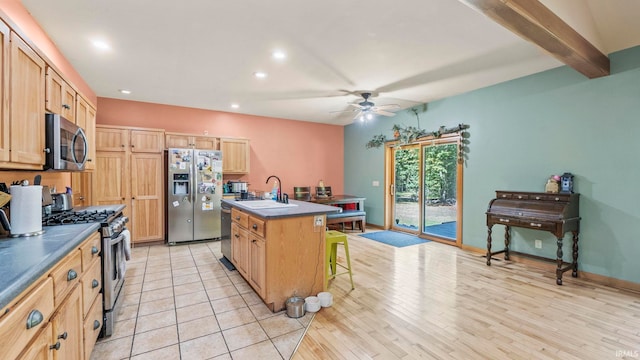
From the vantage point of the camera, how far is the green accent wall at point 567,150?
3.13 meters

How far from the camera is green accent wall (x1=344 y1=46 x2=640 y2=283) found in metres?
3.13

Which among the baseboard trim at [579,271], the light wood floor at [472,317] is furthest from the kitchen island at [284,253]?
the baseboard trim at [579,271]

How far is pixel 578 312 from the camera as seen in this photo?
261 centimetres

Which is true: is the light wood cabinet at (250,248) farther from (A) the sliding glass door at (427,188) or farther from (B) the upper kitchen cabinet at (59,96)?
(A) the sliding glass door at (427,188)

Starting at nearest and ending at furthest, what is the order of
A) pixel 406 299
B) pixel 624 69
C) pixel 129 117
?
pixel 406 299, pixel 624 69, pixel 129 117

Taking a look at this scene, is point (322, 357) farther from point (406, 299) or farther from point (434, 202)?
point (434, 202)

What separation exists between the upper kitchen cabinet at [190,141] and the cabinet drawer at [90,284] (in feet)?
11.3

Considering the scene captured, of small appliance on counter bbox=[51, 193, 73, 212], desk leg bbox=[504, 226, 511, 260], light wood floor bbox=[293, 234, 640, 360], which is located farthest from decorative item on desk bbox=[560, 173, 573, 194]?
small appliance on counter bbox=[51, 193, 73, 212]

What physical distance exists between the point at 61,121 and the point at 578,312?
15.4 feet

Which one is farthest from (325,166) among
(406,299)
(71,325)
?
(71,325)

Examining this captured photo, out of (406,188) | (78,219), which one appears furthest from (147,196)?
(406,188)

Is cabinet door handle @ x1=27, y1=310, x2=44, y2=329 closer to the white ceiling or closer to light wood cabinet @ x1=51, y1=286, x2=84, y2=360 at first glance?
light wood cabinet @ x1=51, y1=286, x2=84, y2=360

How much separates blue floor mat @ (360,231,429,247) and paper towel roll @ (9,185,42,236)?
4615 mm

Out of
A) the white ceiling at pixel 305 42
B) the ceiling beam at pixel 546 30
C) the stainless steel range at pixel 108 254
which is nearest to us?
the ceiling beam at pixel 546 30
